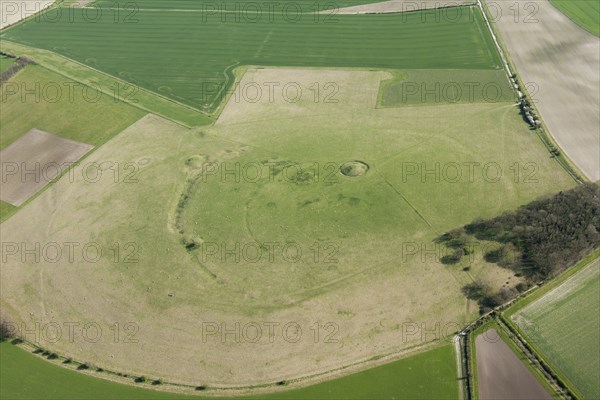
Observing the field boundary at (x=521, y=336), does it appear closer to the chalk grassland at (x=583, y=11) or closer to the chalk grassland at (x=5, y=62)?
the chalk grassland at (x=583, y=11)

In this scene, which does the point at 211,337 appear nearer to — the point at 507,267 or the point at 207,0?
the point at 507,267

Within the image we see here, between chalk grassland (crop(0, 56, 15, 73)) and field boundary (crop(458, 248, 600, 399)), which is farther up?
chalk grassland (crop(0, 56, 15, 73))

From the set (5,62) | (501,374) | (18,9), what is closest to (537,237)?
(501,374)

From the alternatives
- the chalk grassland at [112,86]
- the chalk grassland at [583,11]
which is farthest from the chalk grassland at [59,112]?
the chalk grassland at [583,11]

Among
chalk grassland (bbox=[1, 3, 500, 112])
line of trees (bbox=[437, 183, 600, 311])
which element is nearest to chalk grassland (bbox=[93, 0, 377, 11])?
chalk grassland (bbox=[1, 3, 500, 112])

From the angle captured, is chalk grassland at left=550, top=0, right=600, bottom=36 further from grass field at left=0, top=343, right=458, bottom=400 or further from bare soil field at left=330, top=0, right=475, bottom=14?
grass field at left=0, top=343, right=458, bottom=400
